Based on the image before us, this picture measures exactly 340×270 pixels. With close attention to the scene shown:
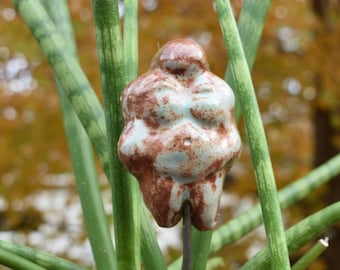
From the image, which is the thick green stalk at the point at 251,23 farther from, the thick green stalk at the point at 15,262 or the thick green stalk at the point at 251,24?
the thick green stalk at the point at 15,262

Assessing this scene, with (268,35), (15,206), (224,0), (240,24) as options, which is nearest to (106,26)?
(224,0)

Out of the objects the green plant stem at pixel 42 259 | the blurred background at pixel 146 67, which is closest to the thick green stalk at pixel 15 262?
the green plant stem at pixel 42 259

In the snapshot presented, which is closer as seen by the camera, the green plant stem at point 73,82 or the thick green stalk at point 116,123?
the thick green stalk at point 116,123

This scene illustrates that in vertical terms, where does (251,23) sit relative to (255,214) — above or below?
above

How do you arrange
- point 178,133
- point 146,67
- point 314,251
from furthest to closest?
1. point 146,67
2. point 314,251
3. point 178,133

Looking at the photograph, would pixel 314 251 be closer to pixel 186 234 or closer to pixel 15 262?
Result: pixel 186 234

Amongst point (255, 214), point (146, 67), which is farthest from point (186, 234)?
point (146, 67)
